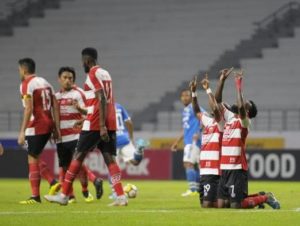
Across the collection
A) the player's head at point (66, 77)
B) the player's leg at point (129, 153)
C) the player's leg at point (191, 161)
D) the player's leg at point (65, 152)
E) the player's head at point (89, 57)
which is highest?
the player's head at point (89, 57)

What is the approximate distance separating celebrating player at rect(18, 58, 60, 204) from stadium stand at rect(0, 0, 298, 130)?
1868 cm

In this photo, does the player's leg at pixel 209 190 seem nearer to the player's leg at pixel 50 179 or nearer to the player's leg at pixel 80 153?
the player's leg at pixel 80 153

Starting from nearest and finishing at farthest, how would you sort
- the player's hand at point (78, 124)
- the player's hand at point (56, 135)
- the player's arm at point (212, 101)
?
the player's arm at point (212, 101)
the player's hand at point (56, 135)
the player's hand at point (78, 124)

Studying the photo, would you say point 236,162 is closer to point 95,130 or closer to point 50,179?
point 95,130

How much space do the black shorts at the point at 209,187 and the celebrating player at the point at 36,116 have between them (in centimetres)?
283

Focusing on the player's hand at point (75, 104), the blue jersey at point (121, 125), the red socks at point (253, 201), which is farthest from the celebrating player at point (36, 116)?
the red socks at point (253, 201)

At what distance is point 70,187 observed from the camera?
1455 cm

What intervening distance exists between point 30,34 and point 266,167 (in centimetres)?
1547

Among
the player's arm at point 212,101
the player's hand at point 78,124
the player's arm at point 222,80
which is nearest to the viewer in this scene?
the player's arm at point 222,80

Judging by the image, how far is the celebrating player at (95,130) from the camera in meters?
14.3

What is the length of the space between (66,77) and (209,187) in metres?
3.52

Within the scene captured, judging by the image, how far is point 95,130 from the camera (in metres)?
14.3

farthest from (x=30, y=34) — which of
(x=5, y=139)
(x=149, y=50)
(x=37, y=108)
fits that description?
(x=37, y=108)

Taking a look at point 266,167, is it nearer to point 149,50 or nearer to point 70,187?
point 149,50
